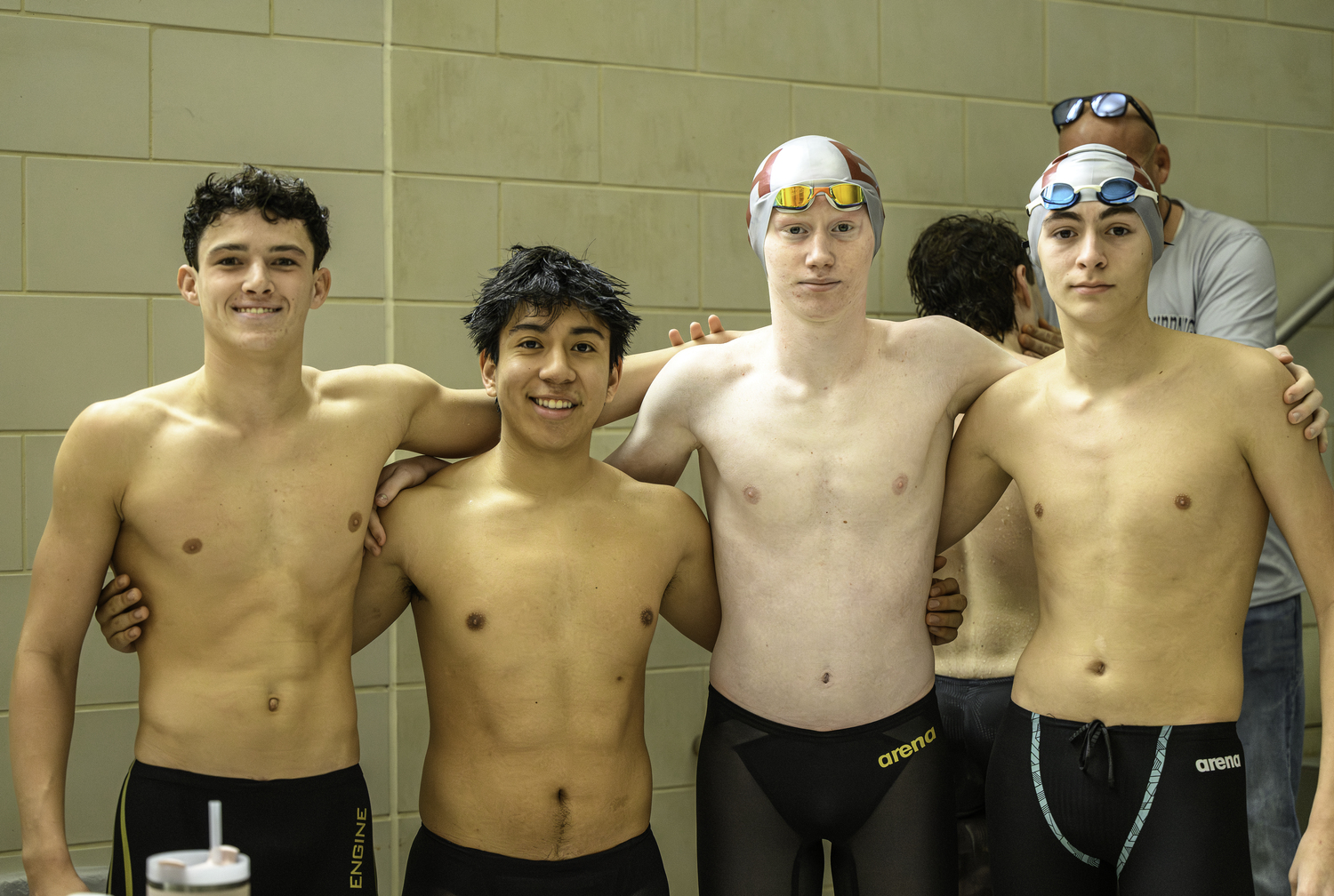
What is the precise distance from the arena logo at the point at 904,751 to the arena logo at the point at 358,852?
39.5 inches

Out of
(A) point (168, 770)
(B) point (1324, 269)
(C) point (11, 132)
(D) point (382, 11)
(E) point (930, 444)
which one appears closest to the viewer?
(A) point (168, 770)

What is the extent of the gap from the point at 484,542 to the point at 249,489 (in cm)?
45

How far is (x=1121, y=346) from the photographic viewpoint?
6.77 ft

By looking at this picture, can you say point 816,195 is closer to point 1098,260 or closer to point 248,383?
point 1098,260

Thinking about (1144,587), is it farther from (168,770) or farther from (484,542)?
(168,770)

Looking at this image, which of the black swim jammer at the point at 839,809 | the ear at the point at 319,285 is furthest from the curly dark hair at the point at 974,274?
the ear at the point at 319,285

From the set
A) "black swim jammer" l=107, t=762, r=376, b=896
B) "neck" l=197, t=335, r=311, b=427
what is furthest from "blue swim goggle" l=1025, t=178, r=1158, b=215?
"black swim jammer" l=107, t=762, r=376, b=896

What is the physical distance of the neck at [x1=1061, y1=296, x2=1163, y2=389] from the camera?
2055 millimetres

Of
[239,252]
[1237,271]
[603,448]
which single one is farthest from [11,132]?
[1237,271]

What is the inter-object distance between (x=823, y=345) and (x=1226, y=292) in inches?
53.4

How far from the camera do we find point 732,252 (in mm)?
3381

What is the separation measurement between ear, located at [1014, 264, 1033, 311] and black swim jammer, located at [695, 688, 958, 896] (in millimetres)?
1074

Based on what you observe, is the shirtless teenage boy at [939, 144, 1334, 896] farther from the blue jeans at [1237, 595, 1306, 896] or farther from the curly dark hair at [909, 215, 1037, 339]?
the blue jeans at [1237, 595, 1306, 896]

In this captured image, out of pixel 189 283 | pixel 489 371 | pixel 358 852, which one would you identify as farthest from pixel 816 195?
pixel 358 852
